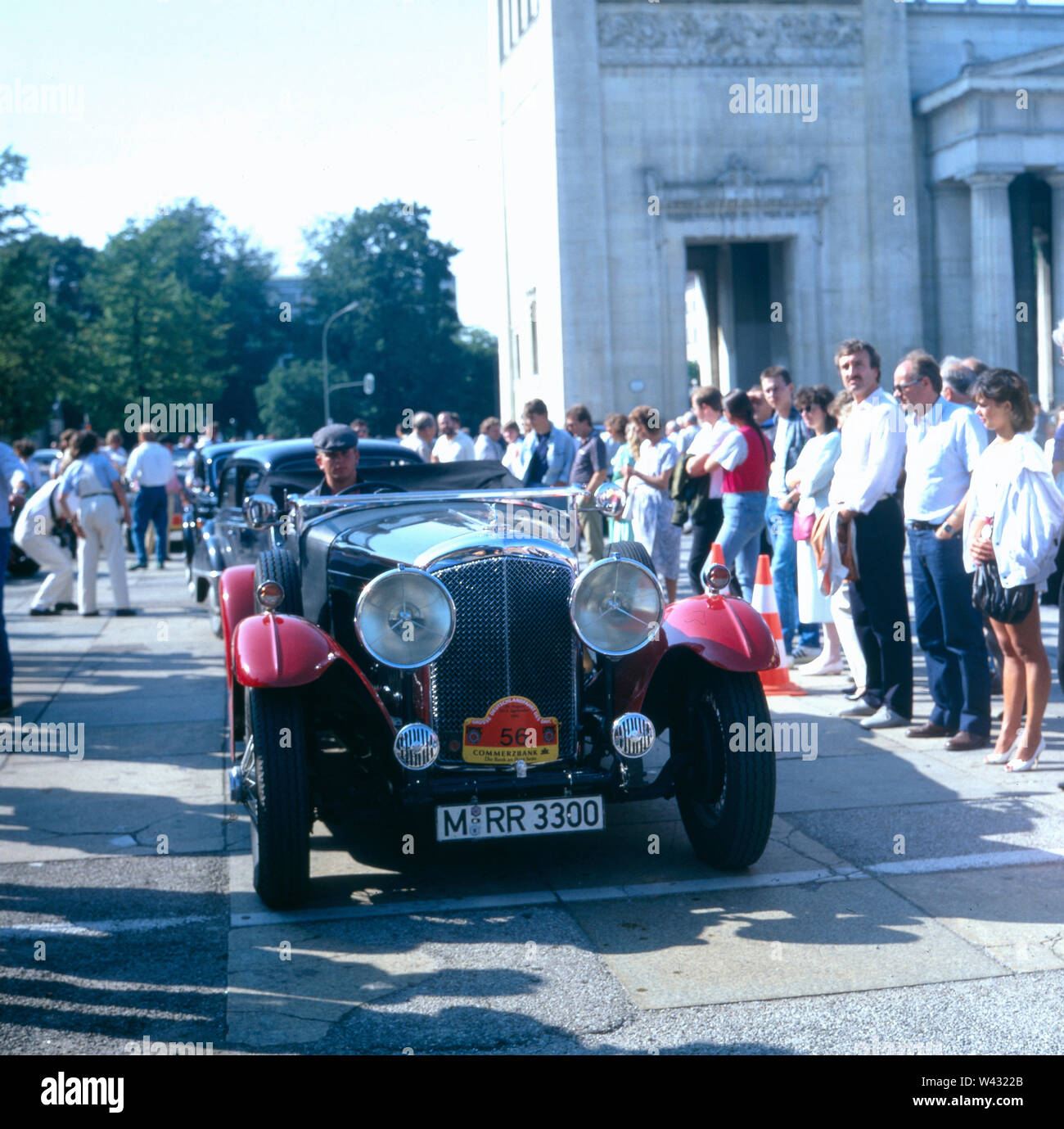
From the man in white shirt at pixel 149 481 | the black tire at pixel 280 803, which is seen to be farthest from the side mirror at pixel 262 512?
the man in white shirt at pixel 149 481

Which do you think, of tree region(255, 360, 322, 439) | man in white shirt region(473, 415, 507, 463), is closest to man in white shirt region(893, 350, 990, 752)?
man in white shirt region(473, 415, 507, 463)

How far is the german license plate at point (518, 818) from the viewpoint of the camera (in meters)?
4.95

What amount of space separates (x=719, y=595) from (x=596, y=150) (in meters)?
30.9

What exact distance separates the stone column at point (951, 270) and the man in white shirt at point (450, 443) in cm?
2264

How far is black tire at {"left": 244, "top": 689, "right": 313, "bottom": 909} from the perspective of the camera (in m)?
4.91

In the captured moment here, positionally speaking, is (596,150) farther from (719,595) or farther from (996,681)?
(719,595)

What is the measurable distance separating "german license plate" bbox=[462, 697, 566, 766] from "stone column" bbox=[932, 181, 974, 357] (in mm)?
33840

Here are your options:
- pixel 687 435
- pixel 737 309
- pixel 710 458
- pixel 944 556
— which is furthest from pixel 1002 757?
pixel 737 309

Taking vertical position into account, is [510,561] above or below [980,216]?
below

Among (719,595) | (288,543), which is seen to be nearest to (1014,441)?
(719,595)

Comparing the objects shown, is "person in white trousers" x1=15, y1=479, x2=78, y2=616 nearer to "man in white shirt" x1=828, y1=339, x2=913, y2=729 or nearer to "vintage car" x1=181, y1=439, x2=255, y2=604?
"vintage car" x1=181, y1=439, x2=255, y2=604

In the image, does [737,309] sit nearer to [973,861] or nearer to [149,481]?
[149,481]

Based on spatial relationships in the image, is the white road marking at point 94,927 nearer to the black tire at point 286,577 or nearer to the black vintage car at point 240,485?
the black tire at point 286,577
